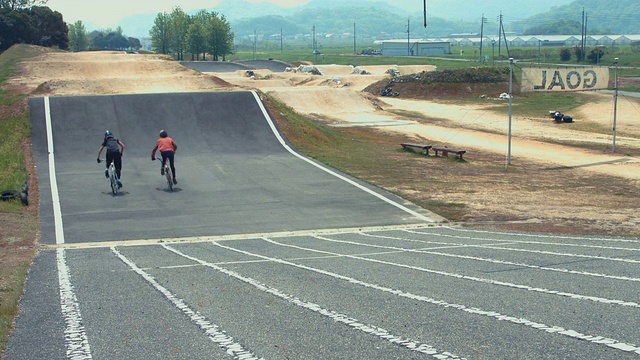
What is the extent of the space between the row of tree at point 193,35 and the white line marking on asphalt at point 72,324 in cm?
11202

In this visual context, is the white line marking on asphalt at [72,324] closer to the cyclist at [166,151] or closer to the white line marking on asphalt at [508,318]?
the white line marking on asphalt at [508,318]

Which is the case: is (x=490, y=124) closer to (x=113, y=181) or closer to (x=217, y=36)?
(x=113, y=181)

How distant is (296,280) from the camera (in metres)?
9.39

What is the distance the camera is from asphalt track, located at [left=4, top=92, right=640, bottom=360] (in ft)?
21.3

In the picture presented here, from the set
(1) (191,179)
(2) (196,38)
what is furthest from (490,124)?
(2) (196,38)

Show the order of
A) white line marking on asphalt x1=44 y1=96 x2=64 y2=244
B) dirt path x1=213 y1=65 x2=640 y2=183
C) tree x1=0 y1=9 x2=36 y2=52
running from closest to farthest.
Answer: white line marking on asphalt x1=44 y1=96 x2=64 y2=244, dirt path x1=213 y1=65 x2=640 y2=183, tree x1=0 y1=9 x2=36 y2=52

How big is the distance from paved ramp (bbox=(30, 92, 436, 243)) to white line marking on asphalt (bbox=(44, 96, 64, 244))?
4cm

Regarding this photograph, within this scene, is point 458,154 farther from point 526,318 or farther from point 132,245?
point 526,318

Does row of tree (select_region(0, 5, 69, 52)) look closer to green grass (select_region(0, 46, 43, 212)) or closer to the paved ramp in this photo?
green grass (select_region(0, 46, 43, 212))

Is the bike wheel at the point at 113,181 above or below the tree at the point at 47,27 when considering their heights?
below

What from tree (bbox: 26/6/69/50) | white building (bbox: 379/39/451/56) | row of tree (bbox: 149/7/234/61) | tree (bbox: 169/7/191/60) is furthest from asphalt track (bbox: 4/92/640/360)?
white building (bbox: 379/39/451/56)

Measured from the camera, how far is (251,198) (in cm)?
1914

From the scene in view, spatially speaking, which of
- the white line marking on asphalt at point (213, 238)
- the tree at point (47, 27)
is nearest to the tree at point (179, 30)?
the tree at point (47, 27)

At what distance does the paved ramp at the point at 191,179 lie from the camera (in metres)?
16.2
